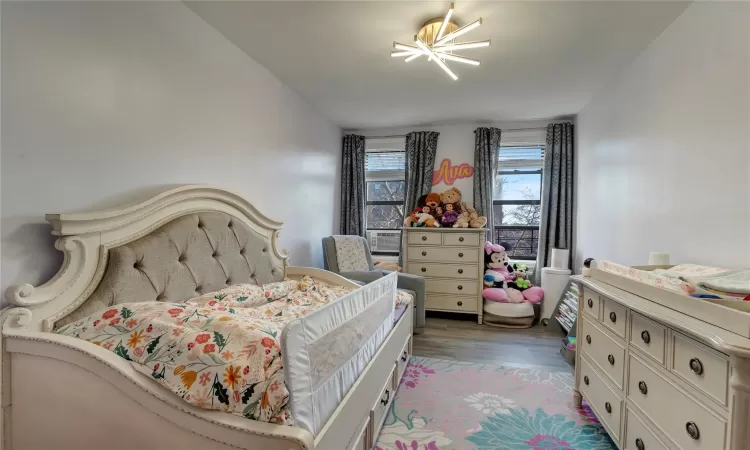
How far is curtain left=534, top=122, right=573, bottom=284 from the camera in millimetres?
3625

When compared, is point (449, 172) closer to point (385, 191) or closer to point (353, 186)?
point (385, 191)

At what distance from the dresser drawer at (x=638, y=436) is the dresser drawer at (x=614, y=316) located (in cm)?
32

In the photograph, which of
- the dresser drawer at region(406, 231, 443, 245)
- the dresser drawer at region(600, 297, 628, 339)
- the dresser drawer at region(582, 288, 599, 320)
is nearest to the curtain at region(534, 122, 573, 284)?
the dresser drawer at region(406, 231, 443, 245)

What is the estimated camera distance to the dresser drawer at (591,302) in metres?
1.66

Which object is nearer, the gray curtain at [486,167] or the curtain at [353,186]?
the gray curtain at [486,167]

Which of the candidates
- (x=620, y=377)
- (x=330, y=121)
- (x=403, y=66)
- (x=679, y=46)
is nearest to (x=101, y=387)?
(x=620, y=377)

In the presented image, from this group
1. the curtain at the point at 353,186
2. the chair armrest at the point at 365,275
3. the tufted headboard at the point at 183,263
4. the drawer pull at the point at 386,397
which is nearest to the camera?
the tufted headboard at the point at 183,263

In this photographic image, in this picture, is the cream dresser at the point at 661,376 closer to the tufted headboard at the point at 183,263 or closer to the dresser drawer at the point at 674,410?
the dresser drawer at the point at 674,410

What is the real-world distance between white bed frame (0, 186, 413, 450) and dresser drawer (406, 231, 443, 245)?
92.5 inches

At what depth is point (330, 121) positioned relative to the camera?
3.90 m

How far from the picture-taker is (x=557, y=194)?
3.66 metres

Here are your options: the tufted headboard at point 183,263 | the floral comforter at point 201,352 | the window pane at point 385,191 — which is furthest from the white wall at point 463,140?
the floral comforter at point 201,352

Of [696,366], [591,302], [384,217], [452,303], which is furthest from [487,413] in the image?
[384,217]

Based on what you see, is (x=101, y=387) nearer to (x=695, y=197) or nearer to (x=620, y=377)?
(x=620, y=377)
